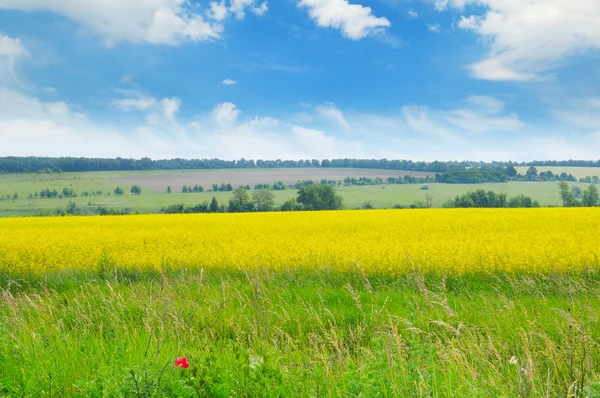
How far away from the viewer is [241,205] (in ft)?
191

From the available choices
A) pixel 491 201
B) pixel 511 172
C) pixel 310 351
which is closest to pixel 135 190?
pixel 491 201

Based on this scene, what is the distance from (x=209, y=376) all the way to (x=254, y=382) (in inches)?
17.0

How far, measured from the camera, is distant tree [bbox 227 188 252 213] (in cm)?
5705

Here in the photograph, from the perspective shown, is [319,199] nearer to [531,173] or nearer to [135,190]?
[135,190]

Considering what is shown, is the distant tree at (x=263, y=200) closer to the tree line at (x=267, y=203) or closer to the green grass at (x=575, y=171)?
the tree line at (x=267, y=203)

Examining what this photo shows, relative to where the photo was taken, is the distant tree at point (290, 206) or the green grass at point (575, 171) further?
the green grass at point (575, 171)

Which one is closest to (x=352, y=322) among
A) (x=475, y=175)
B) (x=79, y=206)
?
(x=79, y=206)

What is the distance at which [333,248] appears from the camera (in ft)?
44.8

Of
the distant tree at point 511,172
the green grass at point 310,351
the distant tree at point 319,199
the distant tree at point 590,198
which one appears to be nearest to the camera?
the green grass at point 310,351

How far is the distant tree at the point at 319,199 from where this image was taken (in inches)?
2457

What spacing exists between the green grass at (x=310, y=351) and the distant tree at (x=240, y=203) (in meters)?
47.7

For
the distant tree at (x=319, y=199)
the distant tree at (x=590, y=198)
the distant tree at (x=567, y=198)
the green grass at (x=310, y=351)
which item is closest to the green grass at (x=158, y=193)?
the distant tree at (x=567, y=198)

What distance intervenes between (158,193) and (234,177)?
57.5 feet

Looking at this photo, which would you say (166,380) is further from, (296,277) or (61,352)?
(296,277)
